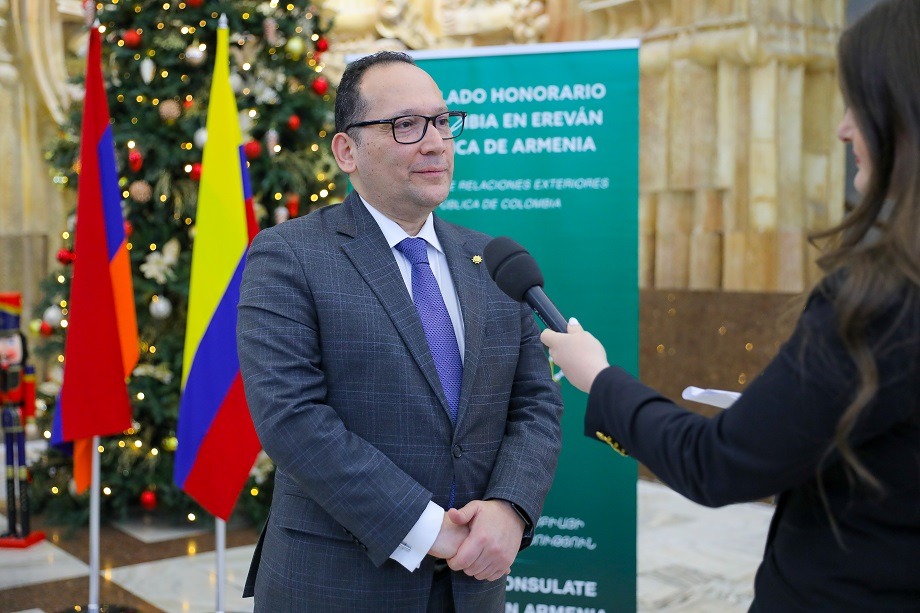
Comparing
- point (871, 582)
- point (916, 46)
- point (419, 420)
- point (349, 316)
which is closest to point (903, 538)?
point (871, 582)

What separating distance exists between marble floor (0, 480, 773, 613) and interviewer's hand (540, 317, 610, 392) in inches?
123

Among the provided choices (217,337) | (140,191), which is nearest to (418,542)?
(217,337)

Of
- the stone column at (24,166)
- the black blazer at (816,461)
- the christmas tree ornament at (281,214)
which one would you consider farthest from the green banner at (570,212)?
the stone column at (24,166)

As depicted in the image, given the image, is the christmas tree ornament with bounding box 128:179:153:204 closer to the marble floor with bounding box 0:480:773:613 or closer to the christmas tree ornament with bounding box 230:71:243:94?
the christmas tree ornament with bounding box 230:71:243:94

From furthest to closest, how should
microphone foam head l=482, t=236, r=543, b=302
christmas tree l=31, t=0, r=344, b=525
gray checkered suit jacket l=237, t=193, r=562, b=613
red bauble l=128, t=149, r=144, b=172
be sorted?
christmas tree l=31, t=0, r=344, b=525 < red bauble l=128, t=149, r=144, b=172 < gray checkered suit jacket l=237, t=193, r=562, b=613 < microphone foam head l=482, t=236, r=543, b=302

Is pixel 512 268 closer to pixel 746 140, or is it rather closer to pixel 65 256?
pixel 65 256

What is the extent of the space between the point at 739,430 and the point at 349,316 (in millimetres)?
923

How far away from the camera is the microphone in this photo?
1590 millimetres

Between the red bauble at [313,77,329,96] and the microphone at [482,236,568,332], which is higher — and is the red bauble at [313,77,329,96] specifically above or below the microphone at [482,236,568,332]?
above

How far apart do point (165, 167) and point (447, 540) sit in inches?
159

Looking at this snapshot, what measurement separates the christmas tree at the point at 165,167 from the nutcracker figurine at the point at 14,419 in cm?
15

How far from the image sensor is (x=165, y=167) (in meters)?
5.40

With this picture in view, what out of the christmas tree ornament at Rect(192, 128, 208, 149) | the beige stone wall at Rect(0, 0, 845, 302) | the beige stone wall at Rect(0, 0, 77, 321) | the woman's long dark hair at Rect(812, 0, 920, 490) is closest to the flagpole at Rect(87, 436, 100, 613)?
the christmas tree ornament at Rect(192, 128, 208, 149)

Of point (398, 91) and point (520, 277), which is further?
point (398, 91)
